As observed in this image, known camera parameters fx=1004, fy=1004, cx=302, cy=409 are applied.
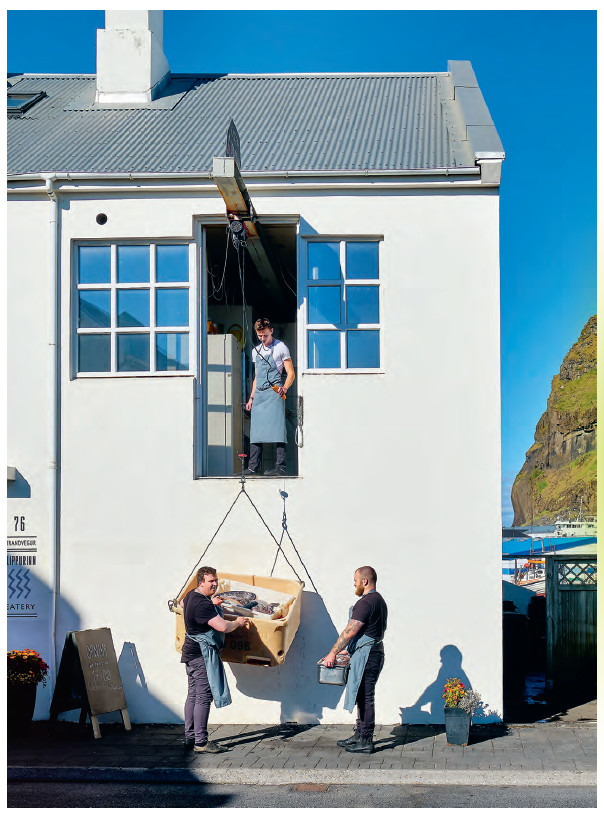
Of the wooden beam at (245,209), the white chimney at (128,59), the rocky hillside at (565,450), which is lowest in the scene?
the rocky hillside at (565,450)

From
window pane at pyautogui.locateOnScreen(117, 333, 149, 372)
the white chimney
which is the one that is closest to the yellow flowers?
window pane at pyautogui.locateOnScreen(117, 333, 149, 372)

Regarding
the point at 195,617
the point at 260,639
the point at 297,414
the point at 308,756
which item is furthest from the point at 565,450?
the point at 195,617

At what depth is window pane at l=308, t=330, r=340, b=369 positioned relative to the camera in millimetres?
12305

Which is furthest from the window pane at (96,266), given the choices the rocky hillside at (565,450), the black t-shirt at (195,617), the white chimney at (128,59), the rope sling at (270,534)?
the rocky hillside at (565,450)

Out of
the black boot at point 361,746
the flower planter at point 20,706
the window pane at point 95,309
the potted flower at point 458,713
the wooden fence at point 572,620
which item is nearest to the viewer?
the black boot at point 361,746

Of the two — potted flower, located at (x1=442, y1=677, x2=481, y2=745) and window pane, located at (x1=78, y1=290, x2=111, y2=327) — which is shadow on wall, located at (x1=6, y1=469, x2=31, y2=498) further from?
potted flower, located at (x1=442, y1=677, x2=481, y2=745)

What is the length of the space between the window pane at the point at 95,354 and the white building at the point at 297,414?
0.03 m

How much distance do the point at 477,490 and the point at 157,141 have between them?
250 inches

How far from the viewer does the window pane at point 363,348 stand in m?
12.3

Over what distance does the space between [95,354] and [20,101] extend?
5.95 meters

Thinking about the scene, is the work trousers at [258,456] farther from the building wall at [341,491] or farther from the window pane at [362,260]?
the window pane at [362,260]

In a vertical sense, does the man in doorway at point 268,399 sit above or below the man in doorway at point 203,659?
above

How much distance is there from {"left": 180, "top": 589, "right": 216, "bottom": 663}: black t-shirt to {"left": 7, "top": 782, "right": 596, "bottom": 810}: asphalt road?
1.45 m

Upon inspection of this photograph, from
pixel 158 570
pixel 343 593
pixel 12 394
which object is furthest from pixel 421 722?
pixel 12 394
